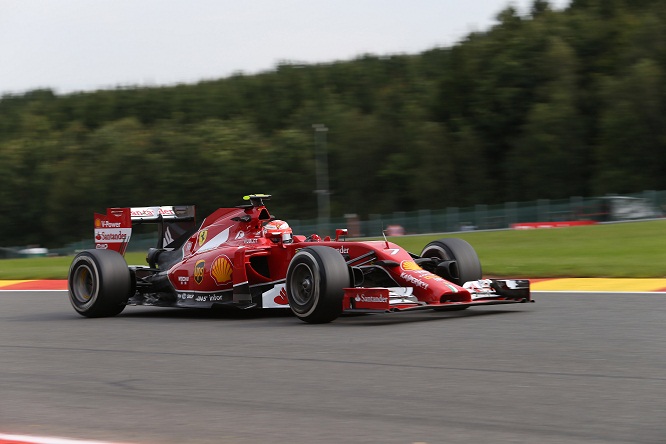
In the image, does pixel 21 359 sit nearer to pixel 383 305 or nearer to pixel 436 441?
pixel 383 305

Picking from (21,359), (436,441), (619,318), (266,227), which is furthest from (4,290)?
(436,441)

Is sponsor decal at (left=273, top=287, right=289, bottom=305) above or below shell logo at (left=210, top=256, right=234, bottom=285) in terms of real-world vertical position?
below

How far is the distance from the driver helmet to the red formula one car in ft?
0.04

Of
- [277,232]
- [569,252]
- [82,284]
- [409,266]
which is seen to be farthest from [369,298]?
[569,252]

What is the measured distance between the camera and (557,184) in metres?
65.4

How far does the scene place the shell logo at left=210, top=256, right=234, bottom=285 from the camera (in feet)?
37.9

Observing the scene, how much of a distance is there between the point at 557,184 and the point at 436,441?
203 ft

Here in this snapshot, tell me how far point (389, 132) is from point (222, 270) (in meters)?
73.4

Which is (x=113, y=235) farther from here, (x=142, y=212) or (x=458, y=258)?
(x=458, y=258)

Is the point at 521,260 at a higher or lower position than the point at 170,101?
lower

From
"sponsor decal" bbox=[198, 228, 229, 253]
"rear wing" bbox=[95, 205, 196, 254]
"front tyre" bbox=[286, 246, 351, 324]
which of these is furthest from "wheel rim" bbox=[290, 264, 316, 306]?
"rear wing" bbox=[95, 205, 196, 254]

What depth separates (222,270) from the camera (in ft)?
38.0

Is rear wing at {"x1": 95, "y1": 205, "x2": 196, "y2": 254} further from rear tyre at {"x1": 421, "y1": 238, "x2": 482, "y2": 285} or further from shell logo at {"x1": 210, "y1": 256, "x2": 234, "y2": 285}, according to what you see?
rear tyre at {"x1": 421, "y1": 238, "x2": 482, "y2": 285}

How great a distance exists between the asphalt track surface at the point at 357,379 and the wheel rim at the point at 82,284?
52.2 inches
